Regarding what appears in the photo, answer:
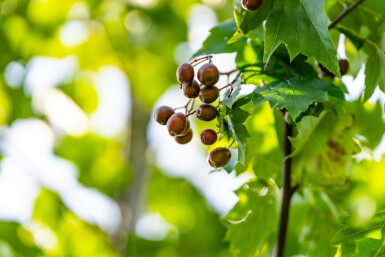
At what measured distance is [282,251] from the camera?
281 cm

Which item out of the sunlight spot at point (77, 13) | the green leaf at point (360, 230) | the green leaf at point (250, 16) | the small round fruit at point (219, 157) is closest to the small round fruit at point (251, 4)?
the green leaf at point (250, 16)

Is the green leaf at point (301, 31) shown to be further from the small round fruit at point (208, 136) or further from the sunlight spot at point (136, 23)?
the sunlight spot at point (136, 23)

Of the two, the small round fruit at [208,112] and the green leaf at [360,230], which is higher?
the small round fruit at [208,112]

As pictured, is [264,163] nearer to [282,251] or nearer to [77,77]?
[282,251]

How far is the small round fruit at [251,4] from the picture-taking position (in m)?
2.36

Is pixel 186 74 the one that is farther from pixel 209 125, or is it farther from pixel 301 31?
pixel 209 125

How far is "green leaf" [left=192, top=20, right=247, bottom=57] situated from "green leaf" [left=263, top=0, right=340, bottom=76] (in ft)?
0.85

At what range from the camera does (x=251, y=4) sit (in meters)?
2.36

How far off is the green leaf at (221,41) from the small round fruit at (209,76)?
24 centimetres

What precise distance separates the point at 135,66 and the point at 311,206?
11.4 feet

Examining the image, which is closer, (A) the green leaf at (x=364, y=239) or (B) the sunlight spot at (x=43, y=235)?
(A) the green leaf at (x=364, y=239)

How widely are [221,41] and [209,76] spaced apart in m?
0.37

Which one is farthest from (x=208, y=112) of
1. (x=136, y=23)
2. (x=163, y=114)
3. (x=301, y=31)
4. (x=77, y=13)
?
(x=77, y=13)

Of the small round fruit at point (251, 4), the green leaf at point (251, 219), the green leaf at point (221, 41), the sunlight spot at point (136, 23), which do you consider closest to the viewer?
the small round fruit at point (251, 4)
